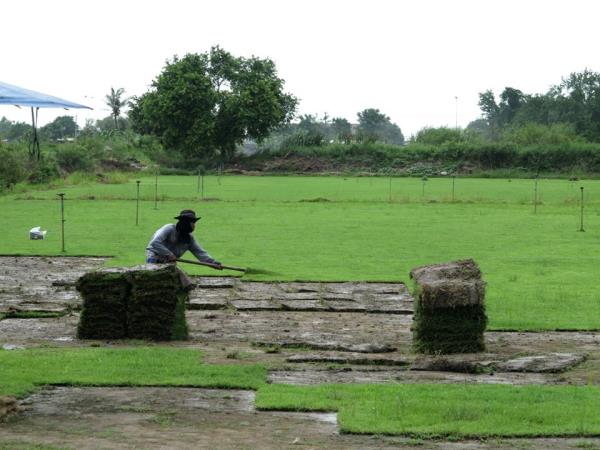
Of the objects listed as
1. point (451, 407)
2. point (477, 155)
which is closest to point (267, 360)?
point (451, 407)

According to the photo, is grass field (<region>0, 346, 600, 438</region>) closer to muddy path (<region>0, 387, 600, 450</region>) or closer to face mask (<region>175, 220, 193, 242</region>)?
muddy path (<region>0, 387, 600, 450</region>)

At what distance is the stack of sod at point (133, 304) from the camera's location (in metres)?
13.1

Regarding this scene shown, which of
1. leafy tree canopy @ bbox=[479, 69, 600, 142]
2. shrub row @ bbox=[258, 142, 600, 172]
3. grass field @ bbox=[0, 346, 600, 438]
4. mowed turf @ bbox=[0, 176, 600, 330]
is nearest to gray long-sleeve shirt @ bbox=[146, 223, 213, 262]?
grass field @ bbox=[0, 346, 600, 438]

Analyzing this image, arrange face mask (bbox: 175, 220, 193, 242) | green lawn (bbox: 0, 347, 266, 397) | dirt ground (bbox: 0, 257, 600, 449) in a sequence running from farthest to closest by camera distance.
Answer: face mask (bbox: 175, 220, 193, 242) < green lawn (bbox: 0, 347, 266, 397) < dirt ground (bbox: 0, 257, 600, 449)

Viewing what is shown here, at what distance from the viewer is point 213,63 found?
332ft

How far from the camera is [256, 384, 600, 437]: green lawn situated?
27.3ft

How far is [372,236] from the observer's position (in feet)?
100

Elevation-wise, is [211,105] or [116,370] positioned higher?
[211,105]

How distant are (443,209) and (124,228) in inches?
572

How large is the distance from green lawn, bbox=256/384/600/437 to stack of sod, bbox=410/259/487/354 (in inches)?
86.1

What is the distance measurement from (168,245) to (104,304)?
2354mm

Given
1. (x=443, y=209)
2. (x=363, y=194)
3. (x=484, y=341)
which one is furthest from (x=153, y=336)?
(x=363, y=194)

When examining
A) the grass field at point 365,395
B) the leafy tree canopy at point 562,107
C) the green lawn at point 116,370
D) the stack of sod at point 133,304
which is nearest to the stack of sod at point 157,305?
the stack of sod at point 133,304

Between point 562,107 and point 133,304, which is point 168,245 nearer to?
point 133,304
